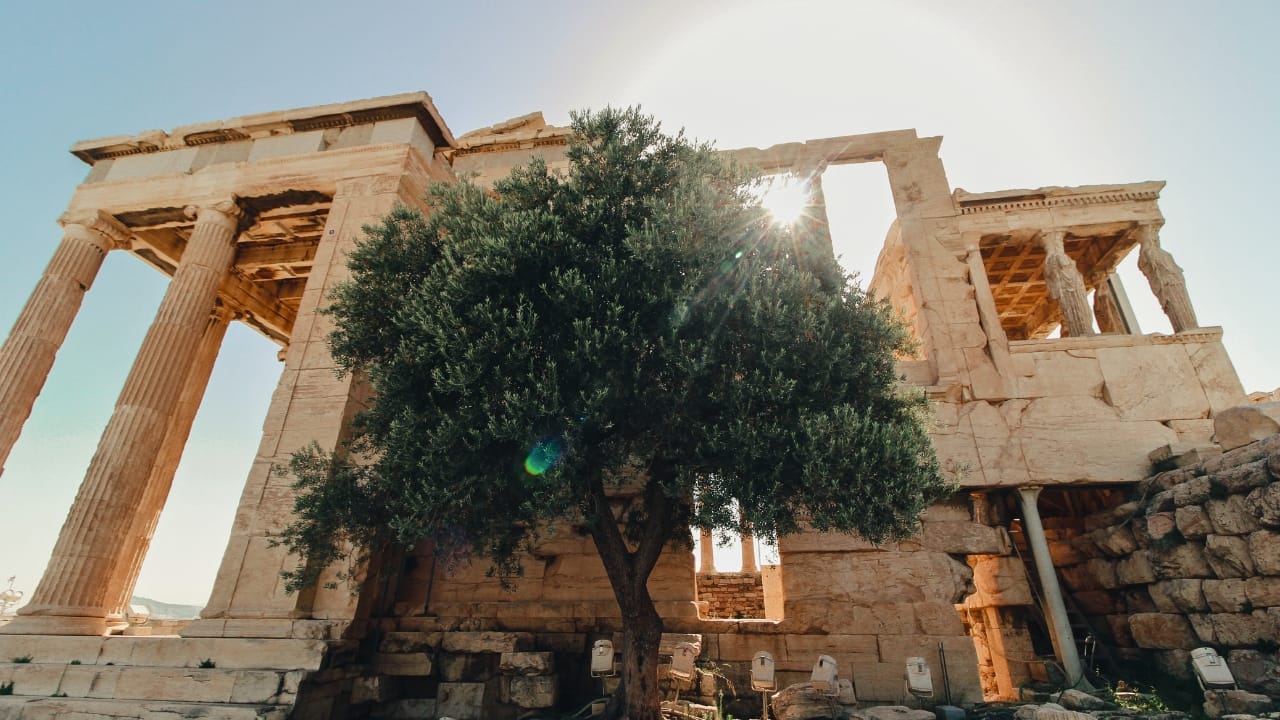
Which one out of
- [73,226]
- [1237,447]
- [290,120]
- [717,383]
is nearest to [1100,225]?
[1237,447]

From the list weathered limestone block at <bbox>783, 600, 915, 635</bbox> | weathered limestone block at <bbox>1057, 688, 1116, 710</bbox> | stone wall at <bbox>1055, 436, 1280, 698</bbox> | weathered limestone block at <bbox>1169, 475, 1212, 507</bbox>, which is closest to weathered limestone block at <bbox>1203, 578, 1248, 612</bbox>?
stone wall at <bbox>1055, 436, 1280, 698</bbox>

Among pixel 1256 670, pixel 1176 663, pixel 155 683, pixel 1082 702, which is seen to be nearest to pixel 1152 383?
pixel 1176 663

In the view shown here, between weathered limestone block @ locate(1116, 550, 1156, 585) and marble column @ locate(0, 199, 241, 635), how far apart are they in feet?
54.2

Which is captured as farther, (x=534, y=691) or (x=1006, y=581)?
(x=1006, y=581)

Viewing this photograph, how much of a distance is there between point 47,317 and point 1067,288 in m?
20.4

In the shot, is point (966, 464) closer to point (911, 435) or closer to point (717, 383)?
point (911, 435)

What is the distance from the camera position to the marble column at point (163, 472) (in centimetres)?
1226

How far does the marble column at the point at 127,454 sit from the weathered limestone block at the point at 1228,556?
1657cm

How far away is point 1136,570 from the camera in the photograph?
9.68 m

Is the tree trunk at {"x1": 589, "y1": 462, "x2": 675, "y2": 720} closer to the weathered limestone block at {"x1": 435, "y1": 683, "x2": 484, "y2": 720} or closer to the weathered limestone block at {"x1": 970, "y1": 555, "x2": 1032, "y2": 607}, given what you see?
the weathered limestone block at {"x1": 435, "y1": 683, "x2": 484, "y2": 720}

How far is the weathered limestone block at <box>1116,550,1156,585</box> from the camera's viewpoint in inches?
369

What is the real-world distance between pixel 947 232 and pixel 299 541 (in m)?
12.9

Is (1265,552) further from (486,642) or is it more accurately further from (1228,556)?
(486,642)

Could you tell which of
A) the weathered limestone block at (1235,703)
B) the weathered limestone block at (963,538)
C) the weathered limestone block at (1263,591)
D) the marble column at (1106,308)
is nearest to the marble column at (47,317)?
the weathered limestone block at (963,538)
